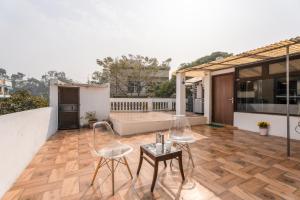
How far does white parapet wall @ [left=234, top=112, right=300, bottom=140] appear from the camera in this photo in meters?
4.17

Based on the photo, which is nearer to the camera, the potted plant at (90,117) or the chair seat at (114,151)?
the chair seat at (114,151)

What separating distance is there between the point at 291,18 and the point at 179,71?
3805 millimetres

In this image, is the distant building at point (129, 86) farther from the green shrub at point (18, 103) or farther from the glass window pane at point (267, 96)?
the glass window pane at point (267, 96)

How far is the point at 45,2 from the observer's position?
4043 millimetres

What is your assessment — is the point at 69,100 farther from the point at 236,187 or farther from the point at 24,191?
the point at 236,187

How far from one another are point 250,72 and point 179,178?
15.6 feet

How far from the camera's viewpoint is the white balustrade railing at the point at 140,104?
7945mm

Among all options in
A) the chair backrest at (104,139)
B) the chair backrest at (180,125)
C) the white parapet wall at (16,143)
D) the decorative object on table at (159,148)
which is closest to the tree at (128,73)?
the chair backrest at (104,139)

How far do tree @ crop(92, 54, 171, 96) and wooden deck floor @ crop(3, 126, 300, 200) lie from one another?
810 cm

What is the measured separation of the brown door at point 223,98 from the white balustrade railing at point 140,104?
8.65ft

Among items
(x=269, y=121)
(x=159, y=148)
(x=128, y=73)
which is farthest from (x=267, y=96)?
(x=128, y=73)

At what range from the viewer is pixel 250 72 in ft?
17.1

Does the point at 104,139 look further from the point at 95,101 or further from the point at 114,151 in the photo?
the point at 114,151

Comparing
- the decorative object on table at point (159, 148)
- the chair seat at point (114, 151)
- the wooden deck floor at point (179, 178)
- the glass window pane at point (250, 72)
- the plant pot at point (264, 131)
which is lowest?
the wooden deck floor at point (179, 178)
